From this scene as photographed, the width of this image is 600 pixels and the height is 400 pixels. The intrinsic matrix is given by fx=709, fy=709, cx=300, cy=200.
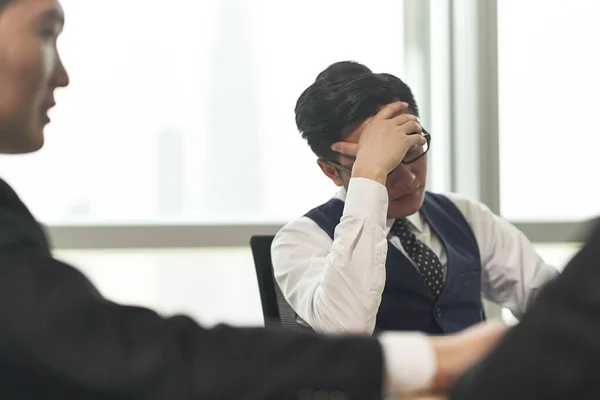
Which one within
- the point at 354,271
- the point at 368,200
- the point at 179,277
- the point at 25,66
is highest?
the point at 25,66

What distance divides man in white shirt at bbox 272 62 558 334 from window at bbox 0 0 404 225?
848 millimetres

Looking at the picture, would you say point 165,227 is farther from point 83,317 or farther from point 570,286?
point 570,286

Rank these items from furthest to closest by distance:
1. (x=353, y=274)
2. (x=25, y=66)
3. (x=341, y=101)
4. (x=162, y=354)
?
(x=341, y=101)
(x=353, y=274)
(x=25, y=66)
(x=162, y=354)

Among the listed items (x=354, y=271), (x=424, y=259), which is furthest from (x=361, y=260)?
(x=424, y=259)

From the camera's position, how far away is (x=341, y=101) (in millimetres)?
1675

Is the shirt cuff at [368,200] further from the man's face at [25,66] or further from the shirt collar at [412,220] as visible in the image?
the man's face at [25,66]

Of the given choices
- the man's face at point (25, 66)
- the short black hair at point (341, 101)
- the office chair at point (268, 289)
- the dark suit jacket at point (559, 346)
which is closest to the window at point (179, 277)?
the office chair at point (268, 289)

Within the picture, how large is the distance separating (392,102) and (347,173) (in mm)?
204

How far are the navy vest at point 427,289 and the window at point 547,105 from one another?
0.96 m

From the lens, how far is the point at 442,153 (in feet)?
8.82

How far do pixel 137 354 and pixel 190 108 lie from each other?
1956 millimetres

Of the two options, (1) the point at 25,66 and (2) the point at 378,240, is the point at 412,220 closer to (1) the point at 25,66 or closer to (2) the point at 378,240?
(2) the point at 378,240

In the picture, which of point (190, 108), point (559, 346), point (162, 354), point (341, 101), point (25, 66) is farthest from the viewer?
point (190, 108)

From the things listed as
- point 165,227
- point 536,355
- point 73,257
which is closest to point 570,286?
point 536,355
